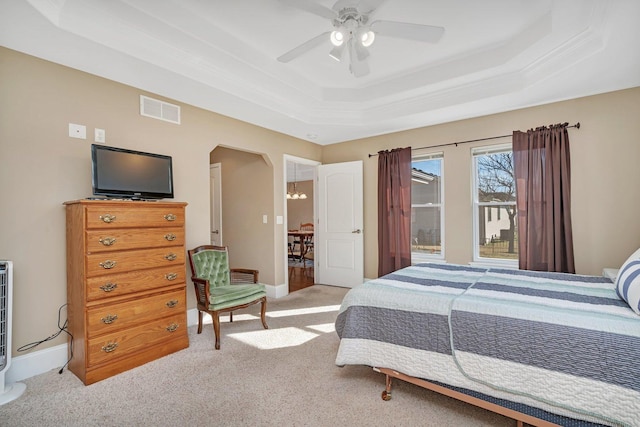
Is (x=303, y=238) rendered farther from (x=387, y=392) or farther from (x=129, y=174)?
(x=387, y=392)

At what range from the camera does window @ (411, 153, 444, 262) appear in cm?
445

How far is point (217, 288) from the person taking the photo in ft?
10.7

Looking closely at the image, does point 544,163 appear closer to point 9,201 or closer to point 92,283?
point 92,283

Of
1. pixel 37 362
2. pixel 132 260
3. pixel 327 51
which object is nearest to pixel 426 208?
pixel 327 51

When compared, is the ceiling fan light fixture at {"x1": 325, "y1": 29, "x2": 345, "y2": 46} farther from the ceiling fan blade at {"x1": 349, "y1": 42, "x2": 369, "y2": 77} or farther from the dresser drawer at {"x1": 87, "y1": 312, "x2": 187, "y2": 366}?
the dresser drawer at {"x1": 87, "y1": 312, "x2": 187, "y2": 366}

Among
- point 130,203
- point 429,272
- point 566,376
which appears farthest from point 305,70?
point 566,376

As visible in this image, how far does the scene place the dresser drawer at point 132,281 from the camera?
88.7 inches

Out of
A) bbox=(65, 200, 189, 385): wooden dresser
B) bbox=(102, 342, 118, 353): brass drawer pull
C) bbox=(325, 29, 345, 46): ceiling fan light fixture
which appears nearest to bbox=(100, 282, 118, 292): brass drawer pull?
bbox=(65, 200, 189, 385): wooden dresser

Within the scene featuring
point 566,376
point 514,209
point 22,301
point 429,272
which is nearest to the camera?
point 566,376

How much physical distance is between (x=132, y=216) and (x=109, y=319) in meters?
0.81

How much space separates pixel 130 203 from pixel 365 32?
2.27m

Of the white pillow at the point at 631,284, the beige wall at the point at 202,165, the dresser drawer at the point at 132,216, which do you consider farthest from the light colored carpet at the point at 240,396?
the dresser drawer at the point at 132,216

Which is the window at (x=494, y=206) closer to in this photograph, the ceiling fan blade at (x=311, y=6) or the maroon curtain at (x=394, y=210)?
the maroon curtain at (x=394, y=210)

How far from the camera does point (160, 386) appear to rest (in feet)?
7.13
